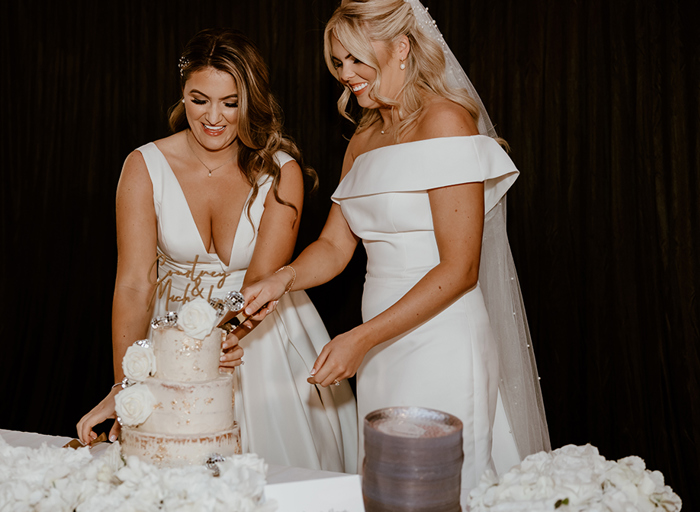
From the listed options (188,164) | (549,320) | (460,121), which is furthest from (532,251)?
(188,164)

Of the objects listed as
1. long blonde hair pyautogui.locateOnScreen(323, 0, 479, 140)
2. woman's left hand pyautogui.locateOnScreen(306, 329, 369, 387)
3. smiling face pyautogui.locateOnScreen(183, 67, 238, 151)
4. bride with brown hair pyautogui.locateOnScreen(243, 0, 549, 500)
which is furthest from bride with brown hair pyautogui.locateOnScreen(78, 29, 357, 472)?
woman's left hand pyautogui.locateOnScreen(306, 329, 369, 387)

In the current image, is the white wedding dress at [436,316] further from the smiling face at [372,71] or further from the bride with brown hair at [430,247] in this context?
the smiling face at [372,71]

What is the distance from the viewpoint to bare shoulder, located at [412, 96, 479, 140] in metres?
2.00

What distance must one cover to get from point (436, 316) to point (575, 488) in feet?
3.50

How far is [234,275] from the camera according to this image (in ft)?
8.23

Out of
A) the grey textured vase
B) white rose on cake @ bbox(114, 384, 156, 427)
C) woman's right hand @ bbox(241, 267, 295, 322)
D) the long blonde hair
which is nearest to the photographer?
the grey textured vase

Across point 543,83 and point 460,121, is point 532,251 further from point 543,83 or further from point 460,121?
point 460,121

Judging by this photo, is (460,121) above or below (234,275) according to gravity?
above

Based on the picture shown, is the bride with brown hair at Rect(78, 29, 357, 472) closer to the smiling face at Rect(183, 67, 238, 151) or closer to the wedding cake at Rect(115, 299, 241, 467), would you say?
the smiling face at Rect(183, 67, 238, 151)

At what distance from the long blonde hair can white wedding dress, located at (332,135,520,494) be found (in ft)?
0.50

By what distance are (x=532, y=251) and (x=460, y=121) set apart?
59.2 inches

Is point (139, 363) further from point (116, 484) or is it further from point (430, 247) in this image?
point (430, 247)

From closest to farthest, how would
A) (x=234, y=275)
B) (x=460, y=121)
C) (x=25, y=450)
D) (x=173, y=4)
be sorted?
(x=25, y=450) < (x=460, y=121) < (x=234, y=275) < (x=173, y=4)

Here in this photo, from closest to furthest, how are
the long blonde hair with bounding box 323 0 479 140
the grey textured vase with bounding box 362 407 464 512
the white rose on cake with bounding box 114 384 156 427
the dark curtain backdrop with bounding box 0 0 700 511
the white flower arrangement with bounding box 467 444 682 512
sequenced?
the grey textured vase with bounding box 362 407 464 512 → the white flower arrangement with bounding box 467 444 682 512 → the white rose on cake with bounding box 114 384 156 427 → the long blonde hair with bounding box 323 0 479 140 → the dark curtain backdrop with bounding box 0 0 700 511
